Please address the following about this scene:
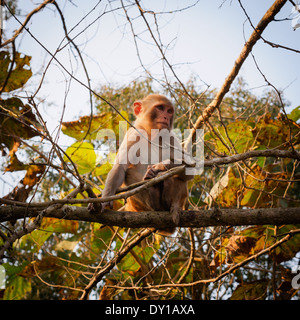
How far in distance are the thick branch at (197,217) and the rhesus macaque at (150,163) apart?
0.11 m

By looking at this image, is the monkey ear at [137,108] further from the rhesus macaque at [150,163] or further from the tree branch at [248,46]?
the tree branch at [248,46]

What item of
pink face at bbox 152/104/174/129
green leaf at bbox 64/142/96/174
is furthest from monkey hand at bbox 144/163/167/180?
green leaf at bbox 64/142/96/174

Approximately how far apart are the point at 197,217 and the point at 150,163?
1.65 m

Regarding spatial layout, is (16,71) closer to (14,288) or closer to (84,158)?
(84,158)

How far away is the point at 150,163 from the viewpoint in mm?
4965

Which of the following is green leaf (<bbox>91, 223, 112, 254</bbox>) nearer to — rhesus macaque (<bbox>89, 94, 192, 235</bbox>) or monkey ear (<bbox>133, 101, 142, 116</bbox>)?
rhesus macaque (<bbox>89, 94, 192, 235</bbox>)

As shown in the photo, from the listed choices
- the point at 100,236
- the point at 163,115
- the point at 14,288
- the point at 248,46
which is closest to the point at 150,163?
the point at 163,115

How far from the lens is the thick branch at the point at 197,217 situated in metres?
3.22

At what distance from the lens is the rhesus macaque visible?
4.09 meters

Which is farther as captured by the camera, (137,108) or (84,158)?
(137,108)

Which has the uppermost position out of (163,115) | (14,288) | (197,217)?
(163,115)
